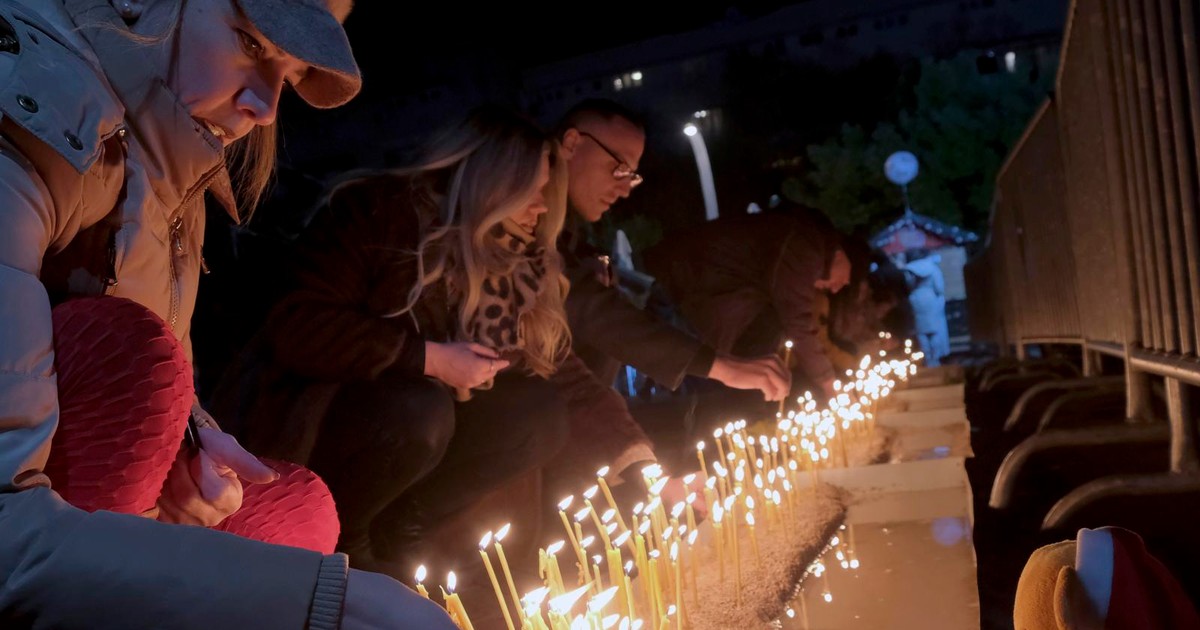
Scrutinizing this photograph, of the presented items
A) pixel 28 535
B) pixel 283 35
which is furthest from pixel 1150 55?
pixel 28 535

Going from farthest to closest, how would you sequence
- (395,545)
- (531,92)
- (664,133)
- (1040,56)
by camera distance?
(531,92) < (664,133) < (1040,56) < (395,545)

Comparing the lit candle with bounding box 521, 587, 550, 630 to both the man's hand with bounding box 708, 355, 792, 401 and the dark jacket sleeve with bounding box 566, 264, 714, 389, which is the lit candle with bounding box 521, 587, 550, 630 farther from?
the dark jacket sleeve with bounding box 566, 264, 714, 389

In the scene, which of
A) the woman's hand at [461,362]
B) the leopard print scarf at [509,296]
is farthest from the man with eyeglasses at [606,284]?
the woman's hand at [461,362]

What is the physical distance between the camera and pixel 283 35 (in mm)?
1639

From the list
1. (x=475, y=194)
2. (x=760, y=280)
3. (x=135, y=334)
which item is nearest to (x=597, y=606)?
(x=135, y=334)

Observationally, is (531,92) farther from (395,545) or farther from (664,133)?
(395,545)

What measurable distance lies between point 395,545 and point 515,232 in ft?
3.56

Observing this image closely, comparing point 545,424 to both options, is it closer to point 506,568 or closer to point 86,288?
point 506,568

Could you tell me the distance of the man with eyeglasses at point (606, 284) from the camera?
4.51 meters

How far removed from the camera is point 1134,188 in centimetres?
339

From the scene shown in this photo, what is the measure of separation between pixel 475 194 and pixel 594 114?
1081 millimetres

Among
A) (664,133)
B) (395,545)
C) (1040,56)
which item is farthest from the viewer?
(664,133)

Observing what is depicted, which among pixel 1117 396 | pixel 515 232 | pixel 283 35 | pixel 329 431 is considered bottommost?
pixel 1117 396

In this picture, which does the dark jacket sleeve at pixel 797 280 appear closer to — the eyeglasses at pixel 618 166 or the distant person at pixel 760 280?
the distant person at pixel 760 280
